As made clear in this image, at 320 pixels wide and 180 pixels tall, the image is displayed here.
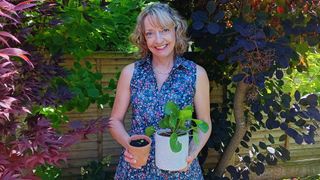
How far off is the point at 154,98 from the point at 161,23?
367 mm

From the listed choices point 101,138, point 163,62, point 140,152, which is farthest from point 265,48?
point 101,138

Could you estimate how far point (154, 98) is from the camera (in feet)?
7.62

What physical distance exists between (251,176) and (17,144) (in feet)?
8.58

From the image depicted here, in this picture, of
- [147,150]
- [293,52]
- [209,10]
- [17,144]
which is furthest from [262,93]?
[17,144]

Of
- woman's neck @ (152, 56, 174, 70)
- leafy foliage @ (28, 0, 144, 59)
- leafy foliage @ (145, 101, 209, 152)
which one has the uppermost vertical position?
leafy foliage @ (28, 0, 144, 59)

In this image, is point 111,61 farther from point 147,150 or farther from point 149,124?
point 147,150

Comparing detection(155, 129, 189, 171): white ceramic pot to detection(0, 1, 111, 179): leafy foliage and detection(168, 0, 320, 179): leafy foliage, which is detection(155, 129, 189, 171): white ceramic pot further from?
detection(168, 0, 320, 179): leafy foliage

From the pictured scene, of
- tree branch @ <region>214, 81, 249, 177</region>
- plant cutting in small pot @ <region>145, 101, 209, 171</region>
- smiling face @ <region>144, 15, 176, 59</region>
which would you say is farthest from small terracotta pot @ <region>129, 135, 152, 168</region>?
tree branch @ <region>214, 81, 249, 177</region>

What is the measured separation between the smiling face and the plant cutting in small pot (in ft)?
1.01

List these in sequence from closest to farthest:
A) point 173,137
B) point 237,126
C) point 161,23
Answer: point 173,137
point 161,23
point 237,126

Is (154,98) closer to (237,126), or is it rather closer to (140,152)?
(140,152)

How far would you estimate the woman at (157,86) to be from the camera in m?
2.26

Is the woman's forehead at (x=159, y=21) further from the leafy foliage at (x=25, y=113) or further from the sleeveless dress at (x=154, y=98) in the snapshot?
the leafy foliage at (x=25, y=113)

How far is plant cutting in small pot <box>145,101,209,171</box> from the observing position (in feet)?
6.61
